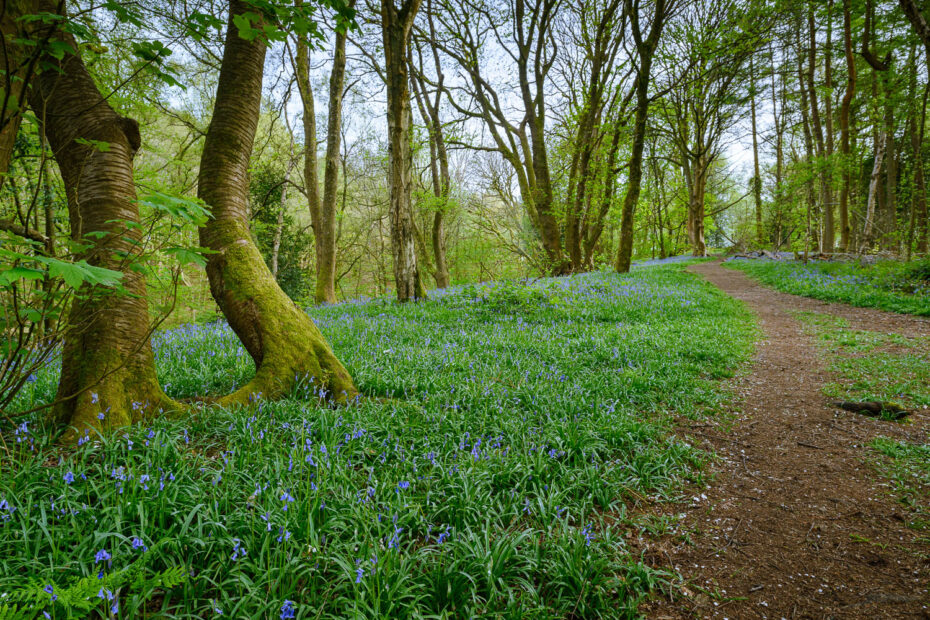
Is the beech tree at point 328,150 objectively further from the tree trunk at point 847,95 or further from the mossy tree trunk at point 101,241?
the tree trunk at point 847,95

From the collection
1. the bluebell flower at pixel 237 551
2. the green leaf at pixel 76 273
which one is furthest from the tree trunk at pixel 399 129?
the green leaf at pixel 76 273

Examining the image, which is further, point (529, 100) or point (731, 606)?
point (529, 100)

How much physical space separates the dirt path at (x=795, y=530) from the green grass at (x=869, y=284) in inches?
317

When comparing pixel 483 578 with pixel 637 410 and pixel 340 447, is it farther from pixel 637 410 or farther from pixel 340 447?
pixel 637 410

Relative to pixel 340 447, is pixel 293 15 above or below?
above

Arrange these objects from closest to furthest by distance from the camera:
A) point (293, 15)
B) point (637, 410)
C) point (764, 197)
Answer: point (293, 15), point (637, 410), point (764, 197)

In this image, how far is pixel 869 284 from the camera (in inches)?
444

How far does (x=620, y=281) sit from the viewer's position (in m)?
13.7

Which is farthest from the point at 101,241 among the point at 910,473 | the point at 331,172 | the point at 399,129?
the point at 331,172

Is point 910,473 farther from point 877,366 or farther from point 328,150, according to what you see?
point 328,150

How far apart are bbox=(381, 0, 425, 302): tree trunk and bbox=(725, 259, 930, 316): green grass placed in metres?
12.0

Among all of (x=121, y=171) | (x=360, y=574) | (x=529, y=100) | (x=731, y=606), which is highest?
(x=529, y=100)

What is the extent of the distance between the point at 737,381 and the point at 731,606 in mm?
4263

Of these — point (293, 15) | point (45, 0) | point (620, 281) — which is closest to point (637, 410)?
point (293, 15)
